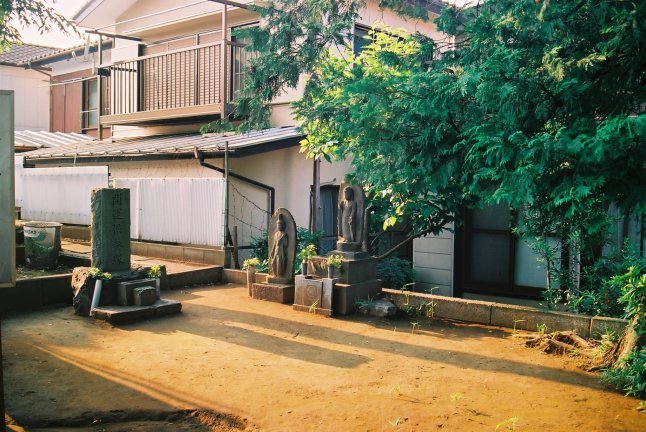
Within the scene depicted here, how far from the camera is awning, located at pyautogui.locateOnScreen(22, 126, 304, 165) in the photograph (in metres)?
13.5

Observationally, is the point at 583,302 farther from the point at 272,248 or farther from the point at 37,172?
the point at 37,172

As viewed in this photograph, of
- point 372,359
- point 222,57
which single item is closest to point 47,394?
point 372,359

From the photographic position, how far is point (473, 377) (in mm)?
6898

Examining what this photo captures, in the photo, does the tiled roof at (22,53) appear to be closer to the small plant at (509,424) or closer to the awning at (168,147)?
the awning at (168,147)

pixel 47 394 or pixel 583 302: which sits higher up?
pixel 583 302

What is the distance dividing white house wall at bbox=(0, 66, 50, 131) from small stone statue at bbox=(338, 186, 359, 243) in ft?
63.1

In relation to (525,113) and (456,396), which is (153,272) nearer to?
(456,396)

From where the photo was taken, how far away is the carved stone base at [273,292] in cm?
1098

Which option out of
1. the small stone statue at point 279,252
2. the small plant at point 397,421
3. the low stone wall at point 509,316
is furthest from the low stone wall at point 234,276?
the small plant at point 397,421

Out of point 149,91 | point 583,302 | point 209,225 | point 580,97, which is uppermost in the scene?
point 149,91

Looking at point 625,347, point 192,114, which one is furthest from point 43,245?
point 625,347

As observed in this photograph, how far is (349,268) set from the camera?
10.3 m

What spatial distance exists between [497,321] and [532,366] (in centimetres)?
202

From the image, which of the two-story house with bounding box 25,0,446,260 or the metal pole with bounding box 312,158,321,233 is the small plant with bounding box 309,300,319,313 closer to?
the two-story house with bounding box 25,0,446,260
